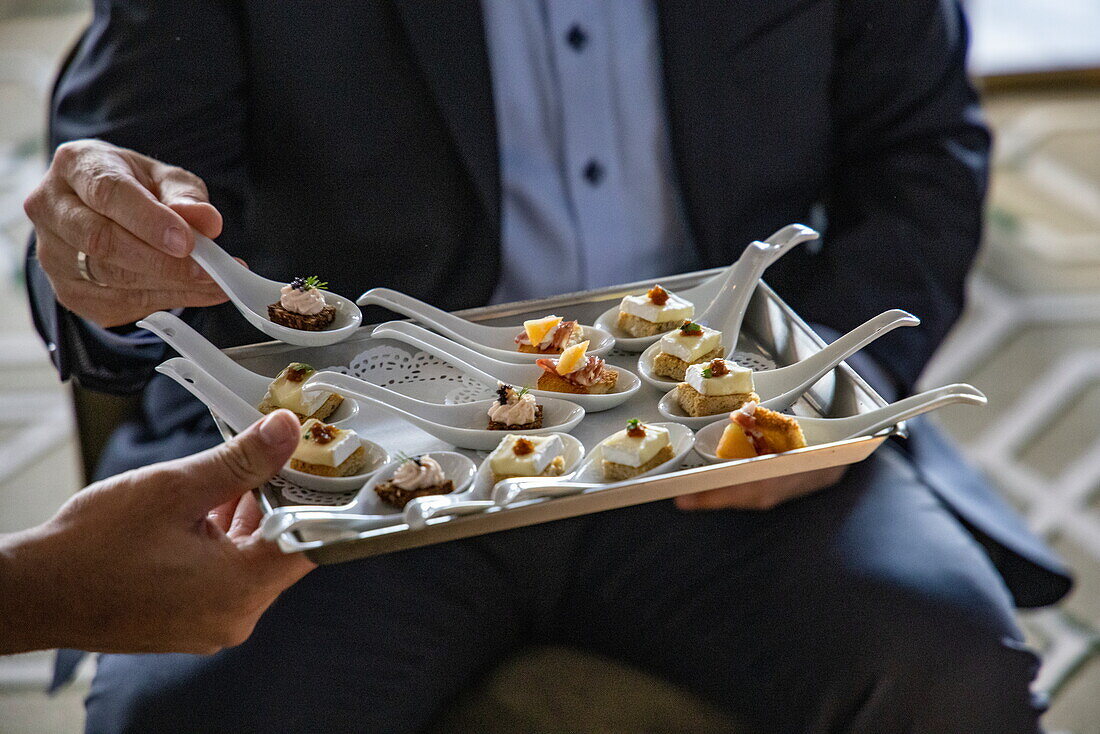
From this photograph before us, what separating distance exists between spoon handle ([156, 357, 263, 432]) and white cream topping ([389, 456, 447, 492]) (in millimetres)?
120

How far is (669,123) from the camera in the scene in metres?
0.89

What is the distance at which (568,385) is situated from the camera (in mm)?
657

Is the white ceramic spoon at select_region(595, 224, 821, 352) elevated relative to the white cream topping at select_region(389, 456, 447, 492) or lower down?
lower down

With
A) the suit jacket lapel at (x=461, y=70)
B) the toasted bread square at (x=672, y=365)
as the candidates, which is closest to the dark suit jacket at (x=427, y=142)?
the suit jacket lapel at (x=461, y=70)

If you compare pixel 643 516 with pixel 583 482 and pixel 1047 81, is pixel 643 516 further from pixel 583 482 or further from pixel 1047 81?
pixel 1047 81

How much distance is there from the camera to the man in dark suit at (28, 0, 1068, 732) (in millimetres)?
787

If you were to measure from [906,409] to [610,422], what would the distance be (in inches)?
7.0

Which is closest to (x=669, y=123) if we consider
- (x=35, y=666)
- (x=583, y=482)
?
(x=583, y=482)

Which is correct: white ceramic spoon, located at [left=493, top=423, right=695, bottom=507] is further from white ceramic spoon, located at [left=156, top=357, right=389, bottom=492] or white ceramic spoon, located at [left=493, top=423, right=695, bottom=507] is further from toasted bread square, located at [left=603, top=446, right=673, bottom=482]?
white ceramic spoon, located at [left=156, top=357, right=389, bottom=492]

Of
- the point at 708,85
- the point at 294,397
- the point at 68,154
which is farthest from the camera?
the point at 708,85

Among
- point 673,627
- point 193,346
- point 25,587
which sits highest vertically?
point 193,346

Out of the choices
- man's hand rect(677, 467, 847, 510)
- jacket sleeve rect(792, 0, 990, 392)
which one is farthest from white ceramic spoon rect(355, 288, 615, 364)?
jacket sleeve rect(792, 0, 990, 392)

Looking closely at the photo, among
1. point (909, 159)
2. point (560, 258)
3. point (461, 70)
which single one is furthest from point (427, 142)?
point (909, 159)

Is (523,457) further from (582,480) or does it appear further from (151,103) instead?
(151,103)
